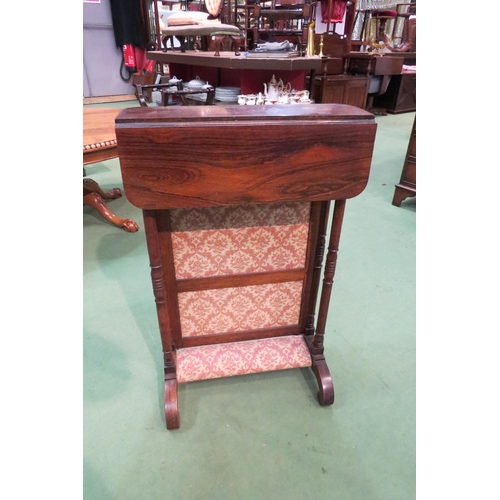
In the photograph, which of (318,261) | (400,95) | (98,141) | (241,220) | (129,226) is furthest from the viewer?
(400,95)

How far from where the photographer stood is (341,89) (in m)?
5.02

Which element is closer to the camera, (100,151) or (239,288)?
(239,288)

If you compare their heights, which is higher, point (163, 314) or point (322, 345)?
point (163, 314)

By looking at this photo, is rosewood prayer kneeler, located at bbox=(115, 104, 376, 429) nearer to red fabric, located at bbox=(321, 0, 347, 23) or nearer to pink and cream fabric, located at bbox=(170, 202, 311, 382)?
pink and cream fabric, located at bbox=(170, 202, 311, 382)

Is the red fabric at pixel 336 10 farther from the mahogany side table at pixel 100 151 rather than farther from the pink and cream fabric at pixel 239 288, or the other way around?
the pink and cream fabric at pixel 239 288

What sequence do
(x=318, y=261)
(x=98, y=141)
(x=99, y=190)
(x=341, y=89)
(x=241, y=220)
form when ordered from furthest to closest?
1. (x=341, y=89)
2. (x=99, y=190)
3. (x=98, y=141)
4. (x=318, y=261)
5. (x=241, y=220)

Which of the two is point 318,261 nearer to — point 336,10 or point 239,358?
point 239,358

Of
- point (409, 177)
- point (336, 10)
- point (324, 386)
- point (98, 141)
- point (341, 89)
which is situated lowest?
point (324, 386)

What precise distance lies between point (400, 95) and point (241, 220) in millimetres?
5893

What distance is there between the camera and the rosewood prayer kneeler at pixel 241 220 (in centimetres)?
80

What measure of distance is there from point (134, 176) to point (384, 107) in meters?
6.30

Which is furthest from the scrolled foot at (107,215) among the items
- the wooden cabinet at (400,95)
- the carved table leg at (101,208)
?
the wooden cabinet at (400,95)

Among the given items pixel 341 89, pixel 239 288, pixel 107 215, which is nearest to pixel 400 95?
pixel 341 89

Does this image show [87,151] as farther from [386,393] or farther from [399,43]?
[399,43]
